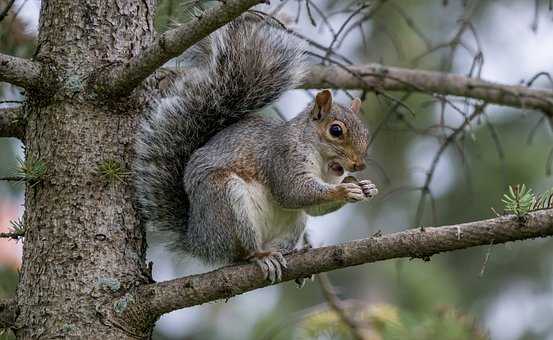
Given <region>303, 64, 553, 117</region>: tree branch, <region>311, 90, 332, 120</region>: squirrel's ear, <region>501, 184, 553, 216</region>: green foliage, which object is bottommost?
<region>501, 184, 553, 216</region>: green foliage

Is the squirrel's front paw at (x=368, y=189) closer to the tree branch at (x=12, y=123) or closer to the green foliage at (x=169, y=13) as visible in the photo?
the green foliage at (x=169, y=13)

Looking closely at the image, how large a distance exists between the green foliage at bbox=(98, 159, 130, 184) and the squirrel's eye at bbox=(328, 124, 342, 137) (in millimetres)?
623

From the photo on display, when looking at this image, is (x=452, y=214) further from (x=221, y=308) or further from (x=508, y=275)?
(x=221, y=308)

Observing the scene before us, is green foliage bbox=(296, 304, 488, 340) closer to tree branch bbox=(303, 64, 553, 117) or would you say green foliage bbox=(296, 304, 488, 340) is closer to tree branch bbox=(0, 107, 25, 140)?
tree branch bbox=(303, 64, 553, 117)

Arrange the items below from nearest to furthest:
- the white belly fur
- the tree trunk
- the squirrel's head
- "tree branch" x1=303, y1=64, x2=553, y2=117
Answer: the tree trunk, the white belly fur, the squirrel's head, "tree branch" x1=303, y1=64, x2=553, y2=117

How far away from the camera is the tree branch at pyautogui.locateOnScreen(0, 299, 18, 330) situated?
1.87 m

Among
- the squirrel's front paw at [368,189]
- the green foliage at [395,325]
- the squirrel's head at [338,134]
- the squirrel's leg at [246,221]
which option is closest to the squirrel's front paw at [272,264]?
the squirrel's leg at [246,221]

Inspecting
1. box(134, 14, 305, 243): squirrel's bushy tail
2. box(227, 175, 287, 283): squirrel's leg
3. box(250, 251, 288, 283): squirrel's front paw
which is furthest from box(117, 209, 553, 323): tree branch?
box(134, 14, 305, 243): squirrel's bushy tail

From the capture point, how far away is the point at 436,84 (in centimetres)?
259

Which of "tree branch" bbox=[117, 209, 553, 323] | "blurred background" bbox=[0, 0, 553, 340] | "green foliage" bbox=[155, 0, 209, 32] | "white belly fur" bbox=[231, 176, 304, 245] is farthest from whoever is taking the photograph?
"blurred background" bbox=[0, 0, 553, 340]

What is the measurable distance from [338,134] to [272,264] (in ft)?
1.67

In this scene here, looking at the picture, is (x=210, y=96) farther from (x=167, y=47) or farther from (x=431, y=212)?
(x=431, y=212)

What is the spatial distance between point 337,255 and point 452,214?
420 cm

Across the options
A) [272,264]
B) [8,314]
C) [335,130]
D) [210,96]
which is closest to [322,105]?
[335,130]
